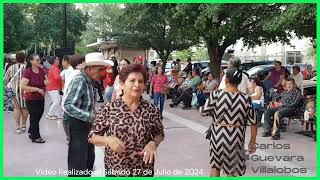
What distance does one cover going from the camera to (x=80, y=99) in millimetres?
4887

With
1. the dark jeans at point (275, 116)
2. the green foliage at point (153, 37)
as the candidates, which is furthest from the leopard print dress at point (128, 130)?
the green foliage at point (153, 37)

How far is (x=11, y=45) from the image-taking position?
113 feet

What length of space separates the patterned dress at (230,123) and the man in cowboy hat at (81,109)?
124 cm

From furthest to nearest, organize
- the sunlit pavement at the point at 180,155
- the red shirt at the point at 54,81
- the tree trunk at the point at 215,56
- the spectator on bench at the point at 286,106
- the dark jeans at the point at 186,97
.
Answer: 1. the tree trunk at the point at 215,56
2. the dark jeans at the point at 186,97
3. the red shirt at the point at 54,81
4. the spectator on bench at the point at 286,106
5. the sunlit pavement at the point at 180,155

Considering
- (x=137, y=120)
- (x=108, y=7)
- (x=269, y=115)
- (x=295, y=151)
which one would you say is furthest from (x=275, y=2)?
(x=108, y=7)

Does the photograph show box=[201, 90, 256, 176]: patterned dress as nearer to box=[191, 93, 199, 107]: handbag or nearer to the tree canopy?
the tree canopy

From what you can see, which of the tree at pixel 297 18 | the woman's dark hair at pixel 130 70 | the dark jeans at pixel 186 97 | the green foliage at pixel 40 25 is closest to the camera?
the woman's dark hair at pixel 130 70

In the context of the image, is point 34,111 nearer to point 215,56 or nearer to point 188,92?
point 188,92

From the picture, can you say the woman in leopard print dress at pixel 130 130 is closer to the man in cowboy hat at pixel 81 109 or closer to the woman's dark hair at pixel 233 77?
the man in cowboy hat at pixel 81 109

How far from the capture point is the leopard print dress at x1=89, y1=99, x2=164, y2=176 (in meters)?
3.42

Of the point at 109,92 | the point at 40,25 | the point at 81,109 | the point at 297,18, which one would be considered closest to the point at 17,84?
the point at 109,92

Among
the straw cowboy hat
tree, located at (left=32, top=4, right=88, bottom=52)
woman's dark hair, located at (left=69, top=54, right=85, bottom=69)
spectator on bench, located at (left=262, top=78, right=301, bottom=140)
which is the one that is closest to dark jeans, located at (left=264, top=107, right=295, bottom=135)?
spectator on bench, located at (left=262, top=78, right=301, bottom=140)

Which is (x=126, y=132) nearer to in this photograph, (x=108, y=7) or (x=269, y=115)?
(x=269, y=115)

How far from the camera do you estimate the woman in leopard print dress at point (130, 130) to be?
11.2ft
